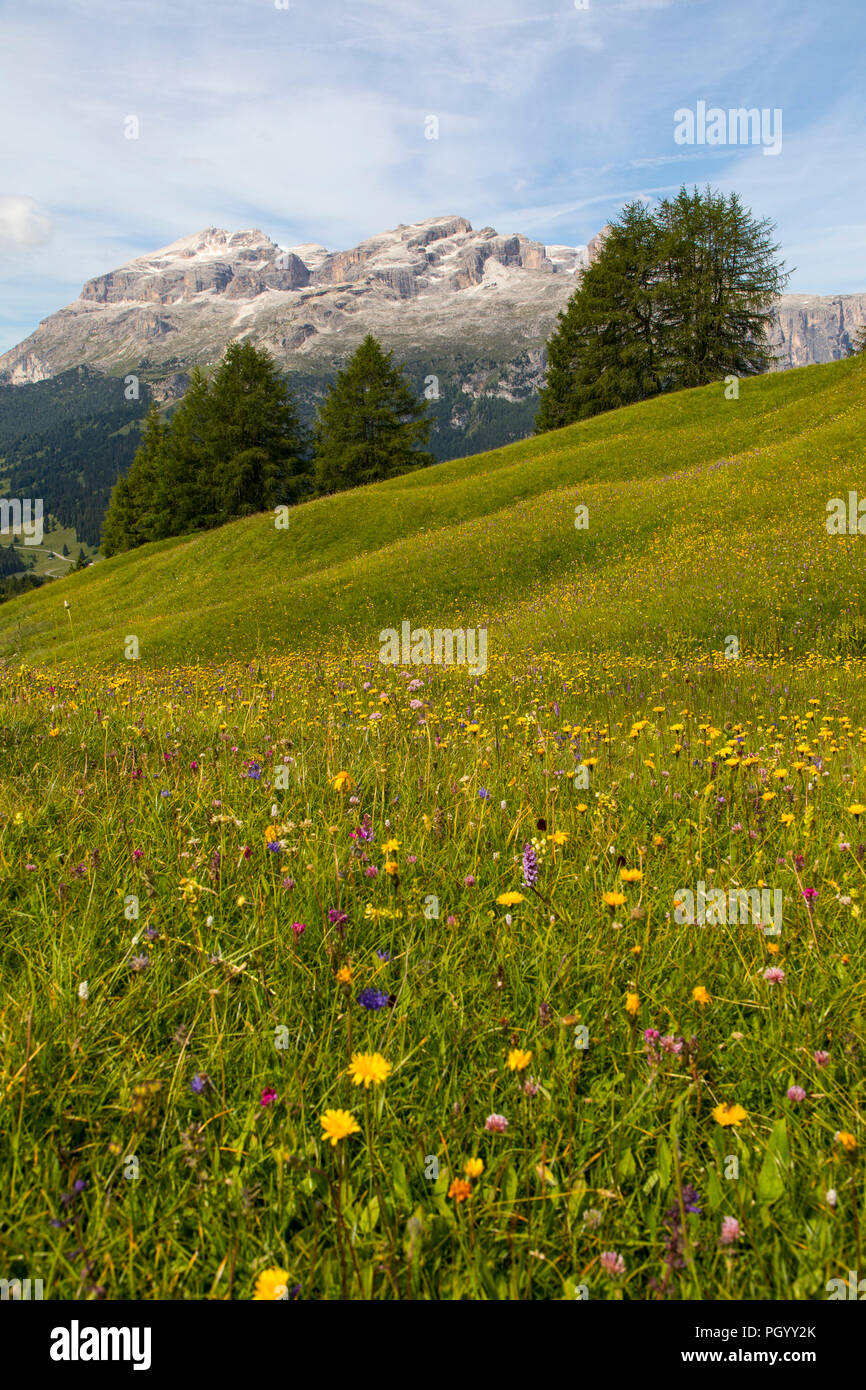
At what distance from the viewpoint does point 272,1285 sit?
1.43m

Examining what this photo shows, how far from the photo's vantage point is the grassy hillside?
15.7m

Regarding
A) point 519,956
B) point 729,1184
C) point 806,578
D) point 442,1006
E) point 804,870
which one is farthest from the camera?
point 806,578

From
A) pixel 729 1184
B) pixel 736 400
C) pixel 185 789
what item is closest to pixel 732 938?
pixel 729 1184

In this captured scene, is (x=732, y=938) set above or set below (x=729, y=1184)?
above

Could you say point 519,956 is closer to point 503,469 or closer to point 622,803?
point 622,803

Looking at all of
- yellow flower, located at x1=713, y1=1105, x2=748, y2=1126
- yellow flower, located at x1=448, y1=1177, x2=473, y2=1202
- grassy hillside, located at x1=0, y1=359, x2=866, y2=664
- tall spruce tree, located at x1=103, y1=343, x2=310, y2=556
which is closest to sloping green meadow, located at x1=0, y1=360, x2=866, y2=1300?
yellow flower, located at x1=448, y1=1177, x2=473, y2=1202

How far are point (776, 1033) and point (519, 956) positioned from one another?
3.11 feet

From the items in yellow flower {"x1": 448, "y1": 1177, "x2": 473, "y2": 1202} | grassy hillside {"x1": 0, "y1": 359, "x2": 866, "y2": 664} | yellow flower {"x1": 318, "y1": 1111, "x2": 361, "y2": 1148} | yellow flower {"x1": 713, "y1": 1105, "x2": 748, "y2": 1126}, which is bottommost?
yellow flower {"x1": 448, "y1": 1177, "x2": 473, "y2": 1202}

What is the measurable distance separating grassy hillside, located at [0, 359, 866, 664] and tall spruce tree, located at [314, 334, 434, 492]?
18.2 m

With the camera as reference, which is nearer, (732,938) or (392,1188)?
(392,1188)

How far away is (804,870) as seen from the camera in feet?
10.9

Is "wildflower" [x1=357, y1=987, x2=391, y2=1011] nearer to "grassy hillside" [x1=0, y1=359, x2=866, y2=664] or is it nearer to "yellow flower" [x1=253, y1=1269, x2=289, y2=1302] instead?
"yellow flower" [x1=253, y1=1269, x2=289, y2=1302]

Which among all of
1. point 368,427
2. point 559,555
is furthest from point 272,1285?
point 368,427

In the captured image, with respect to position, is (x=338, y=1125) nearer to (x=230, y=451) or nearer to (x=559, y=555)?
(x=559, y=555)
